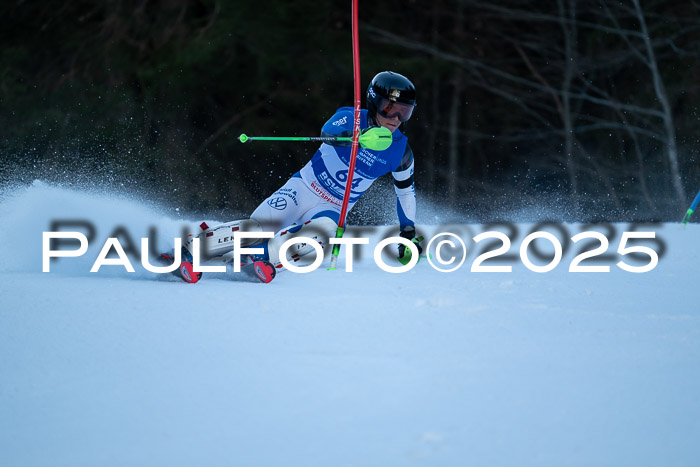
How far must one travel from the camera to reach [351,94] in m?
15.6

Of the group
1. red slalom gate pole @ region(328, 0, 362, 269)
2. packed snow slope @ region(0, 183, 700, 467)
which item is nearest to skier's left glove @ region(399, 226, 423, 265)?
red slalom gate pole @ region(328, 0, 362, 269)

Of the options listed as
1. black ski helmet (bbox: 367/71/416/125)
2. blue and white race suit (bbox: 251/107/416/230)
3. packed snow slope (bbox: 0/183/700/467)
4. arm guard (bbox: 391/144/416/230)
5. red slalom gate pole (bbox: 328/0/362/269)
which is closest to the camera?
packed snow slope (bbox: 0/183/700/467)

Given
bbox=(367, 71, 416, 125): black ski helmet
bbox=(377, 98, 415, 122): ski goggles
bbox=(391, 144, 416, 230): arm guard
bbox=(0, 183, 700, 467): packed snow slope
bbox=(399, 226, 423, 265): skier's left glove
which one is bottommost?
bbox=(0, 183, 700, 467): packed snow slope

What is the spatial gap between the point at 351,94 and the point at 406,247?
10.2 m

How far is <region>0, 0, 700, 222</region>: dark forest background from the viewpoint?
14.6m

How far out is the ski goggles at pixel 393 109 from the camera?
17.3 feet

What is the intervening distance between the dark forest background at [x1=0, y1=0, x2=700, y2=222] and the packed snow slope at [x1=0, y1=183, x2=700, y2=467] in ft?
34.5

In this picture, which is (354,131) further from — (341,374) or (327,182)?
(341,374)

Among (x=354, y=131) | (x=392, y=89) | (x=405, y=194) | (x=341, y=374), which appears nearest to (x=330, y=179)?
(x=354, y=131)

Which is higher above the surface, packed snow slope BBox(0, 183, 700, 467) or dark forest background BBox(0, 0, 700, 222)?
dark forest background BBox(0, 0, 700, 222)

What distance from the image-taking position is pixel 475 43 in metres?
17.4

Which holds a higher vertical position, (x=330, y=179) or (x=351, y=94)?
(x=351, y=94)

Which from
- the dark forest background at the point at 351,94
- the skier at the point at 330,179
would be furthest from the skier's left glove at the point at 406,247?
the dark forest background at the point at 351,94

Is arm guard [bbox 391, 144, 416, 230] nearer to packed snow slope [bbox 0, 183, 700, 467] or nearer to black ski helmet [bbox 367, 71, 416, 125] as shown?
black ski helmet [bbox 367, 71, 416, 125]
